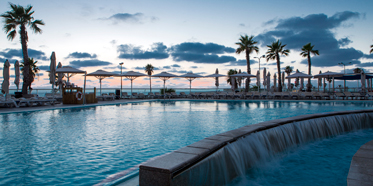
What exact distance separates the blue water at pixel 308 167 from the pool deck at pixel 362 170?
0.44 meters

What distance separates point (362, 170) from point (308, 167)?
126 centimetres

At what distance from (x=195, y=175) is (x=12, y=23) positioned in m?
24.5

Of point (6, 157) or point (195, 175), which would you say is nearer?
point (195, 175)

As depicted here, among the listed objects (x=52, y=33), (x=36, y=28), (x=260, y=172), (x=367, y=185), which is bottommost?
(x=260, y=172)

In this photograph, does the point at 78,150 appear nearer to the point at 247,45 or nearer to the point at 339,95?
the point at 339,95

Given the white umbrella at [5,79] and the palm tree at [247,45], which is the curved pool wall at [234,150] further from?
the palm tree at [247,45]

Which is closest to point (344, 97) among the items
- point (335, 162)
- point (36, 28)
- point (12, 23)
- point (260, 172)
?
point (335, 162)

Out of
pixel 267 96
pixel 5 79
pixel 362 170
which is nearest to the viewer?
pixel 362 170

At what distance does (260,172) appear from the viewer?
4004mm

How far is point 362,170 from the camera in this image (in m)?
2.98

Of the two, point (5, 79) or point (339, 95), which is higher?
point (5, 79)

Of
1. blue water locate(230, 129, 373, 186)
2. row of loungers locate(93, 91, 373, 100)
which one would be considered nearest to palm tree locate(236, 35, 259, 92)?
row of loungers locate(93, 91, 373, 100)

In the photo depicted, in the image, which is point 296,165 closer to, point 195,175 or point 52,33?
point 195,175

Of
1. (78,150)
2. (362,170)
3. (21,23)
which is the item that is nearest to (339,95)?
(362,170)
